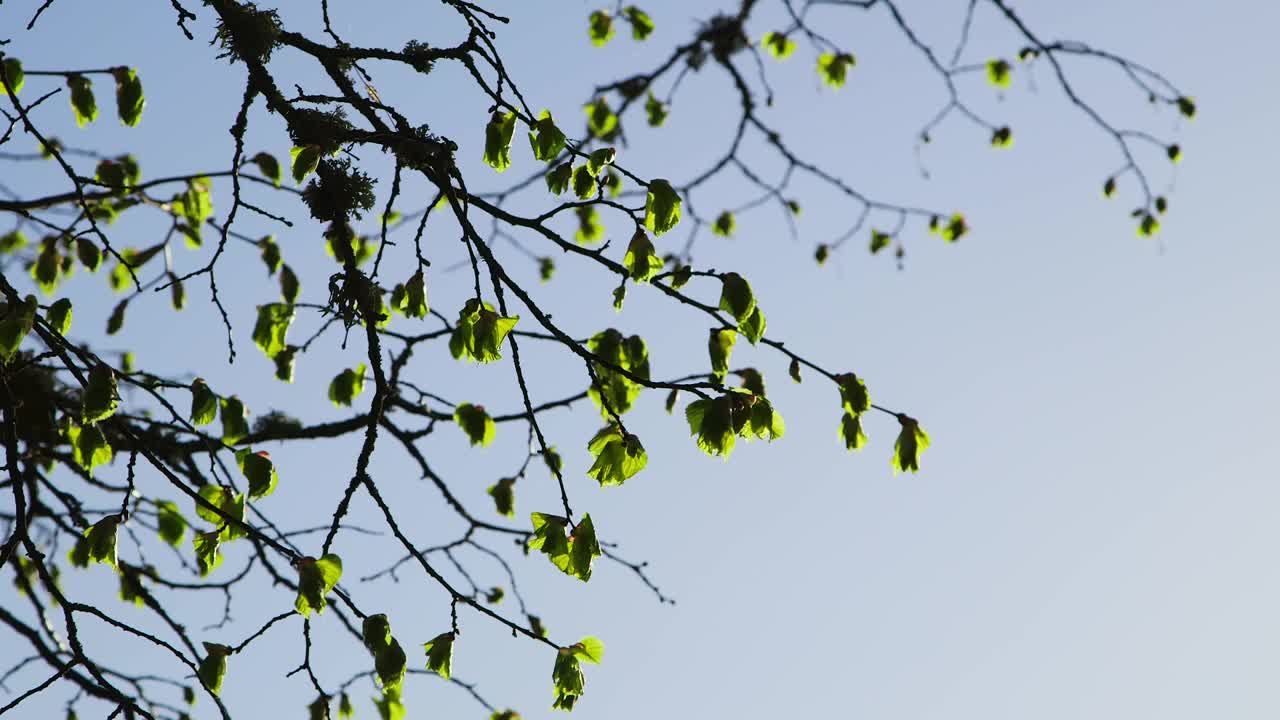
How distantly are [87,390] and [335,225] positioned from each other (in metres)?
0.63

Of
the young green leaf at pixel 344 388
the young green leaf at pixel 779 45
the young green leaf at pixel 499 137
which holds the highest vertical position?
the young green leaf at pixel 779 45

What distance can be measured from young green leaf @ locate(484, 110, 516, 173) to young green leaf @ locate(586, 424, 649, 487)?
2.00 feet

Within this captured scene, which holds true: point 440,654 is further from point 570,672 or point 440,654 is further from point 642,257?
point 642,257

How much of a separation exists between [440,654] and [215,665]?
22.7 inches

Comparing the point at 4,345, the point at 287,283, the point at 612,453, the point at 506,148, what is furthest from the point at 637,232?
the point at 287,283

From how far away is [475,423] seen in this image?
320cm

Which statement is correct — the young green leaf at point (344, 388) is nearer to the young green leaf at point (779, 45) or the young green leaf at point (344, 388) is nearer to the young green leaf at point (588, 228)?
the young green leaf at point (588, 228)

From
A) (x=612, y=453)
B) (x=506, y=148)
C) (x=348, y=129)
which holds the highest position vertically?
(x=348, y=129)

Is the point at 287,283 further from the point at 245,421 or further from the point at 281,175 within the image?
the point at 245,421

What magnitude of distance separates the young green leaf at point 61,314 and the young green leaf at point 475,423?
1.05m

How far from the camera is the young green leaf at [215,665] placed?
2.46 metres

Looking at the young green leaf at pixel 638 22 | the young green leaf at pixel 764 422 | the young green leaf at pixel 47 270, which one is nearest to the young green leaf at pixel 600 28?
the young green leaf at pixel 638 22

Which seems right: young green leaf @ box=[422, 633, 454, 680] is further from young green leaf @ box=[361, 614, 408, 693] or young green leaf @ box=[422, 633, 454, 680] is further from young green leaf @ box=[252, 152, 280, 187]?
young green leaf @ box=[252, 152, 280, 187]

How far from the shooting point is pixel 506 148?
2.20 metres
